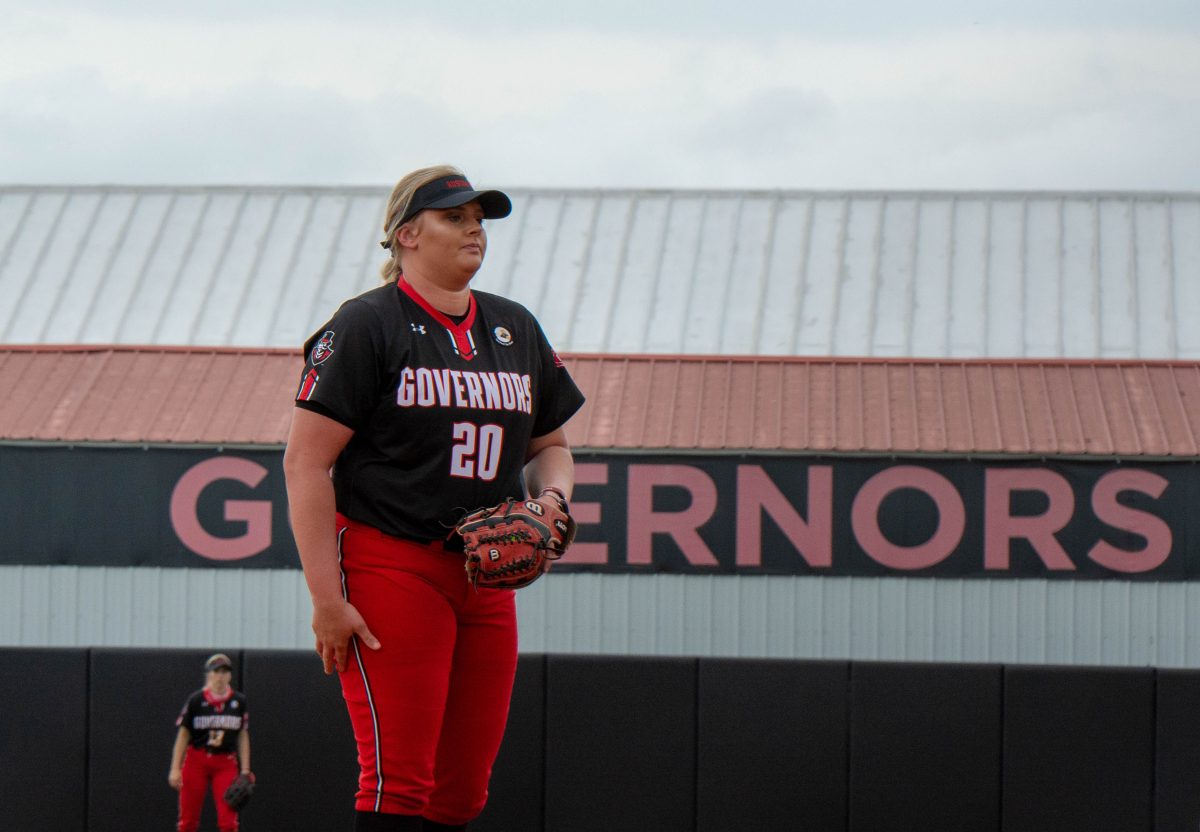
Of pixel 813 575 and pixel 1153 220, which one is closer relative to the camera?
pixel 813 575

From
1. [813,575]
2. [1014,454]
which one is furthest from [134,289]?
[1014,454]

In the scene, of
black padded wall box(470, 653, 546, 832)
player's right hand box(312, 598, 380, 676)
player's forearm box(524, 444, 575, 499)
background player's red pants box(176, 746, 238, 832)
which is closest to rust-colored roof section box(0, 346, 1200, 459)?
black padded wall box(470, 653, 546, 832)

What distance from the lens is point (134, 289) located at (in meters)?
14.7

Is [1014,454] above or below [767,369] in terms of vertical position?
below

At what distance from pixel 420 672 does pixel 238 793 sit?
24.0 ft

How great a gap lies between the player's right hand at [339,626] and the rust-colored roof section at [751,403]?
8620 mm

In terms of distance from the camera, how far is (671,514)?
11539mm

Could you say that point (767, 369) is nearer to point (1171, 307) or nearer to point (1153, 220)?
point (1171, 307)

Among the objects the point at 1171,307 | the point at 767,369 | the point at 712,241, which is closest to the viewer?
the point at 767,369

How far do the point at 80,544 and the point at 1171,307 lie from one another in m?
10.1

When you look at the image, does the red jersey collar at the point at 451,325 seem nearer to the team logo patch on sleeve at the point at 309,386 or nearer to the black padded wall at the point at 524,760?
the team logo patch on sleeve at the point at 309,386

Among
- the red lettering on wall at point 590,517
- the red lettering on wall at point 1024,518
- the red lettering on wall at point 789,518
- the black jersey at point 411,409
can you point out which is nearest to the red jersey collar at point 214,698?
the red lettering on wall at point 590,517

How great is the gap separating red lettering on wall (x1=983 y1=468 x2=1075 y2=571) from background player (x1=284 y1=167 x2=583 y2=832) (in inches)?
342

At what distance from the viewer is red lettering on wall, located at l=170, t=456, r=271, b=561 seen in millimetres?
11742
